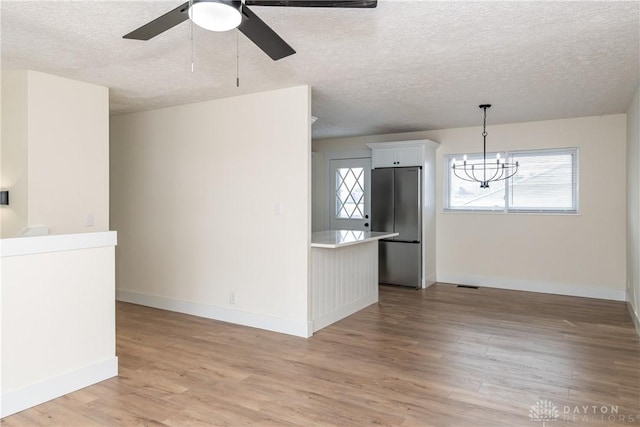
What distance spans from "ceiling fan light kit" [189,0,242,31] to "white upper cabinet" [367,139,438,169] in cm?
478

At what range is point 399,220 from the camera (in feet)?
21.2

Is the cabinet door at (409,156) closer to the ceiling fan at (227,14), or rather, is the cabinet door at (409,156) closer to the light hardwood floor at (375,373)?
the light hardwood floor at (375,373)

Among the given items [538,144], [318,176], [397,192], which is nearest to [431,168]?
[397,192]

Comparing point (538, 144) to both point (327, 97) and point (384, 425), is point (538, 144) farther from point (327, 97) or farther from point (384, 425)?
point (384, 425)

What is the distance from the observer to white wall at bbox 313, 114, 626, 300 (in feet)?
18.2

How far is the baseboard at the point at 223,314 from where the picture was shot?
13.6 feet

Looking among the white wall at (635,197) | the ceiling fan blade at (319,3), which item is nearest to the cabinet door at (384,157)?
the white wall at (635,197)

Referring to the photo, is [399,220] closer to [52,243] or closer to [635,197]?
[635,197]

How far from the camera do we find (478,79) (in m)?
3.78

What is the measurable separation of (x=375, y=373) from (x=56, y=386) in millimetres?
2159

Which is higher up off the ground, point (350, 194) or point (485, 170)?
point (485, 170)

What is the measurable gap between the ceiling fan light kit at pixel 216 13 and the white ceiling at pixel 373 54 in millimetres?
594

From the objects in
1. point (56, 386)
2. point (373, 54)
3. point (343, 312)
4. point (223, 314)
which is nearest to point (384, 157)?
point (343, 312)

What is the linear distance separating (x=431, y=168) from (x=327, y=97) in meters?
2.69
